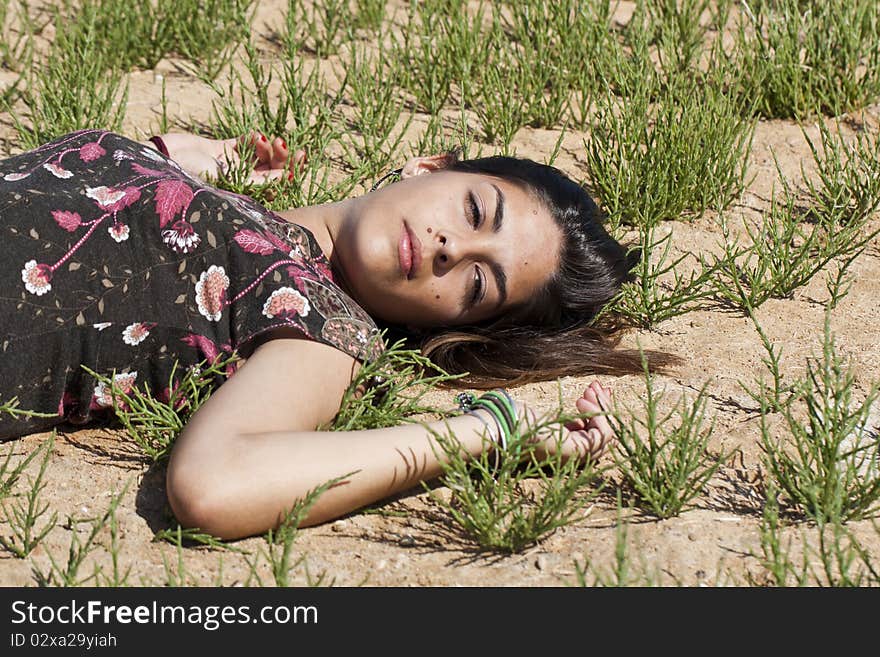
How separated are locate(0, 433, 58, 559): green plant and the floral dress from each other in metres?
0.25

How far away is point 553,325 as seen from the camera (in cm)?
344

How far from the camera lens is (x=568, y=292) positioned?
11.0 ft

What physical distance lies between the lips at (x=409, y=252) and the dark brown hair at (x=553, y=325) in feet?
0.81

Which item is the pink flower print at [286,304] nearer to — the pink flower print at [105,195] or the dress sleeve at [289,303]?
the dress sleeve at [289,303]

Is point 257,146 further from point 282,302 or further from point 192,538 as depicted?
point 192,538

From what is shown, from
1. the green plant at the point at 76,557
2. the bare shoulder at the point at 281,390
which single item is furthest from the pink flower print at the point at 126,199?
the green plant at the point at 76,557

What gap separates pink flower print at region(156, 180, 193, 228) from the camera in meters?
2.93

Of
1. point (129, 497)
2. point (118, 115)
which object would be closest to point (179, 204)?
point (129, 497)

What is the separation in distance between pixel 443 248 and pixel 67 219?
92cm

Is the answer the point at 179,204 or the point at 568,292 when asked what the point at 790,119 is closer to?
the point at 568,292

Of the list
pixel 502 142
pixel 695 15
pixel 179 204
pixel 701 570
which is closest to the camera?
pixel 701 570

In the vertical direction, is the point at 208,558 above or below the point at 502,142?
below

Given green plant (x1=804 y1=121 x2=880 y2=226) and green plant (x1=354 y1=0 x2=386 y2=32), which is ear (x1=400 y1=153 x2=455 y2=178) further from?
green plant (x1=354 y1=0 x2=386 y2=32)

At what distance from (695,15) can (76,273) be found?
322 cm
